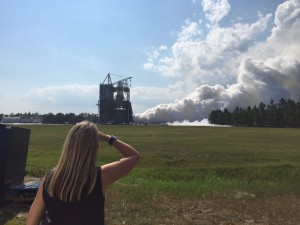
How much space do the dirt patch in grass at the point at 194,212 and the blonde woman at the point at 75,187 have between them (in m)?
6.04

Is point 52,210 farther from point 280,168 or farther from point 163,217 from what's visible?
point 280,168

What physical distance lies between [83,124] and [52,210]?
74 cm

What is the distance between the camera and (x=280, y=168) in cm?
2438

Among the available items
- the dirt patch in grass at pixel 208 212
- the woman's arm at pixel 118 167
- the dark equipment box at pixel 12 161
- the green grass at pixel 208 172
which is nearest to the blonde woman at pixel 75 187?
the woman's arm at pixel 118 167

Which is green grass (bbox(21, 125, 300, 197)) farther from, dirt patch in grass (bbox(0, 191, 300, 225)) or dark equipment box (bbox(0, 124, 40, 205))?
dark equipment box (bbox(0, 124, 40, 205))

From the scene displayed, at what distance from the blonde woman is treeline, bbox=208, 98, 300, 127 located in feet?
474

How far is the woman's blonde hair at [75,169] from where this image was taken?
Result: 147 inches

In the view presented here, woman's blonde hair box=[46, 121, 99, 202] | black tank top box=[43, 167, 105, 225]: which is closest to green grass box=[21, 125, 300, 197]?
black tank top box=[43, 167, 105, 225]

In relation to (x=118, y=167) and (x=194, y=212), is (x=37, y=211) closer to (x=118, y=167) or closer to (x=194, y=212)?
(x=118, y=167)

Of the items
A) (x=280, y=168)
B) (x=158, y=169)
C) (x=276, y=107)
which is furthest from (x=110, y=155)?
(x=276, y=107)

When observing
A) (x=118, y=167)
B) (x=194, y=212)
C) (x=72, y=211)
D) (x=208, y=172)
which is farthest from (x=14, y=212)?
A: (x=208, y=172)

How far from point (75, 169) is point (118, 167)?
584 millimetres

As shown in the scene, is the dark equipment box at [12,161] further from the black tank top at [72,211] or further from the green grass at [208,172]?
the black tank top at [72,211]

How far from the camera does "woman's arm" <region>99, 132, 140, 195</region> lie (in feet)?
13.3
